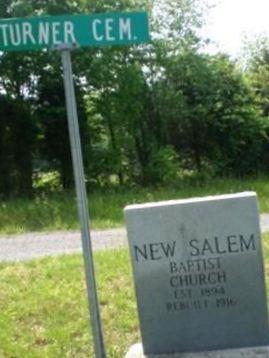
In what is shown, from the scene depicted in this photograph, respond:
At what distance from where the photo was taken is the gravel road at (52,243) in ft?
28.9

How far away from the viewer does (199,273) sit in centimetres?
430

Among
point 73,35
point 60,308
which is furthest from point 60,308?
point 73,35

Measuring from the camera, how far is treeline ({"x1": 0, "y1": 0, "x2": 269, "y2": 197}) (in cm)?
1869

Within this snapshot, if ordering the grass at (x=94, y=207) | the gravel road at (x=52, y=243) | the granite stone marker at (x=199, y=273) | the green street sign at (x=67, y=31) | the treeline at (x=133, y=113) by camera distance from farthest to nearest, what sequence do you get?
the treeline at (x=133, y=113), the grass at (x=94, y=207), the gravel road at (x=52, y=243), the granite stone marker at (x=199, y=273), the green street sign at (x=67, y=31)

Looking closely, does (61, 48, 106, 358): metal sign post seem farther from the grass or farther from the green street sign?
the grass

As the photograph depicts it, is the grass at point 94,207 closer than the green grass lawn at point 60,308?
No

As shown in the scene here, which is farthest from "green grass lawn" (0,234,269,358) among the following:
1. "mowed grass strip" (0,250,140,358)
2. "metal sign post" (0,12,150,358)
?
"metal sign post" (0,12,150,358)

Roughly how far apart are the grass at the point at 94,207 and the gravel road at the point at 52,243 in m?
0.50

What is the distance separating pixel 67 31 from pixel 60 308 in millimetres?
3039

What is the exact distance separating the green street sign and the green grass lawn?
2.38 metres

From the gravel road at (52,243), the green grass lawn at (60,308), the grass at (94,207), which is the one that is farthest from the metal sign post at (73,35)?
the grass at (94,207)

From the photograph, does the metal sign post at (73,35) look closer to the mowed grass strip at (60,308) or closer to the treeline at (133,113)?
the mowed grass strip at (60,308)

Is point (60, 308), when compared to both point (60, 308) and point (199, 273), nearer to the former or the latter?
point (60, 308)

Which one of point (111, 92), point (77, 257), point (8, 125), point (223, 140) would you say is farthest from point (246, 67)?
point (77, 257)
